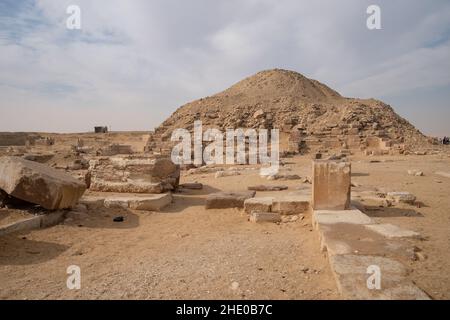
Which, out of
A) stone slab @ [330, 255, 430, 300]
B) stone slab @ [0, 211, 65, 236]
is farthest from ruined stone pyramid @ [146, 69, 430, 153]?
stone slab @ [330, 255, 430, 300]

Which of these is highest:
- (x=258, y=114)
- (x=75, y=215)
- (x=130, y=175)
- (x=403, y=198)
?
(x=258, y=114)

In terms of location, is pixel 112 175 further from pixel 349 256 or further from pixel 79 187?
pixel 349 256

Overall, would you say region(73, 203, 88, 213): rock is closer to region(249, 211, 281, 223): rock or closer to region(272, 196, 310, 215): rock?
region(249, 211, 281, 223): rock

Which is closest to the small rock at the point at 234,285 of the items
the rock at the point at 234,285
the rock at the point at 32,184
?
the rock at the point at 234,285

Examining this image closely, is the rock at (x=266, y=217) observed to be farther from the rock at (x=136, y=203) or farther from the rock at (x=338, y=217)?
the rock at (x=136, y=203)

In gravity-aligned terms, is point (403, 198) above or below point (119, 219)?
above

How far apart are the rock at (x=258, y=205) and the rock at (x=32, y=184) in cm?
288

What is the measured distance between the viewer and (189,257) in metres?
3.94

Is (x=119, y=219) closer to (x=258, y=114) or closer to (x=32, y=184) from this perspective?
(x=32, y=184)

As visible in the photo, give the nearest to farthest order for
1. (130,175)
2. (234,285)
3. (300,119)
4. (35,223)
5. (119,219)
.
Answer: (234,285)
(35,223)
(119,219)
(130,175)
(300,119)

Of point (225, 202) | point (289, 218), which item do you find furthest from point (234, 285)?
point (225, 202)

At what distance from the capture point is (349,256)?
10.8 feet

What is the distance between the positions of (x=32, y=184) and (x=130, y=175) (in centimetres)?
279
